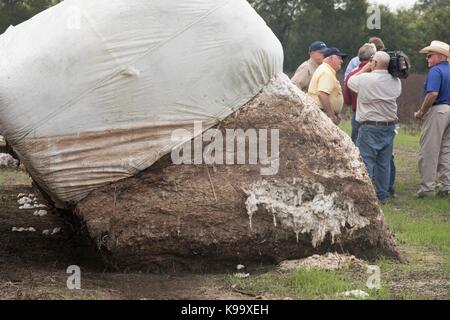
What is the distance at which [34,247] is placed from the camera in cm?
A: 753

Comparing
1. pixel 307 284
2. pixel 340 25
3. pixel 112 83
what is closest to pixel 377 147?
pixel 307 284

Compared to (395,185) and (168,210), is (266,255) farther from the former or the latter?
(395,185)

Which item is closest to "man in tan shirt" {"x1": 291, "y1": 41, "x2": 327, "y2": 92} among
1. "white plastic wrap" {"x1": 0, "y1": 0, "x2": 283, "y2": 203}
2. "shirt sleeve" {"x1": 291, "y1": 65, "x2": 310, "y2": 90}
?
"shirt sleeve" {"x1": 291, "y1": 65, "x2": 310, "y2": 90}

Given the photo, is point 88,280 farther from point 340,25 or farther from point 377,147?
point 340,25

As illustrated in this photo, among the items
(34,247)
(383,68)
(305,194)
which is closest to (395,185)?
(383,68)

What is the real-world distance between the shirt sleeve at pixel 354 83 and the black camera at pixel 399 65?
1.30 ft

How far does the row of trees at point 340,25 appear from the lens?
3472 cm

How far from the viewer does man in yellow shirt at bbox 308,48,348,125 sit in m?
9.77

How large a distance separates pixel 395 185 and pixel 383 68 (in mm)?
2697

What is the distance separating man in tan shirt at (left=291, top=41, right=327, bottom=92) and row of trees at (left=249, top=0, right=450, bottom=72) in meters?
23.9

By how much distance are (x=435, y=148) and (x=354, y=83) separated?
5.61ft

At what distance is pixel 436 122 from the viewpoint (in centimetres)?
1069

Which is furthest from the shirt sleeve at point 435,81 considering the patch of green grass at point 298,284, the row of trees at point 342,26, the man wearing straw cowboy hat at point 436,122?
the row of trees at point 342,26

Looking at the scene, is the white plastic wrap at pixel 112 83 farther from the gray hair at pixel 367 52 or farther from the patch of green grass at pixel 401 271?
the gray hair at pixel 367 52
